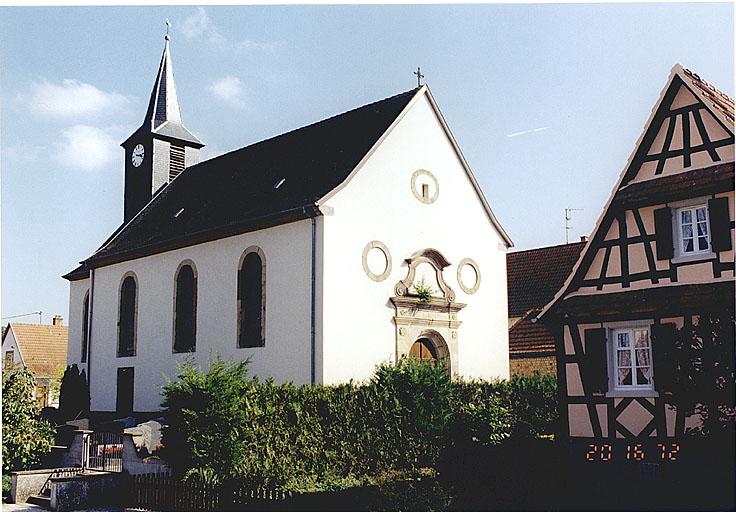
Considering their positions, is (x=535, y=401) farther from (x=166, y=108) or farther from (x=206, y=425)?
(x=166, y=108)

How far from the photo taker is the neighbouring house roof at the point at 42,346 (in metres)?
46.4

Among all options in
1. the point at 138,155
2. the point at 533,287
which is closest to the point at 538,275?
the point at 533,287

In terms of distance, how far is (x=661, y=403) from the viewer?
14859 millimetres

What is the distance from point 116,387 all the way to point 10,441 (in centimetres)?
984

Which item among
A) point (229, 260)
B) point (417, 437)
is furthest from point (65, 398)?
point (417, 437)

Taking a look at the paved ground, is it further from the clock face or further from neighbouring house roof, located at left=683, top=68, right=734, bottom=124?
the clock face

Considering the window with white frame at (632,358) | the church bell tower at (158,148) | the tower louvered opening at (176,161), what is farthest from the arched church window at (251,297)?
the tower louvered opening at (176,161)

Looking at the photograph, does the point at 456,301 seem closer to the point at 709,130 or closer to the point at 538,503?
the point at 709,130

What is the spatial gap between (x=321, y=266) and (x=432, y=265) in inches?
151

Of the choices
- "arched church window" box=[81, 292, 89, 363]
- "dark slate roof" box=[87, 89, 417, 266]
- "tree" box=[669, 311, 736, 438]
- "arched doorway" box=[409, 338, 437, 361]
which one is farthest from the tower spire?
"tree" box=[669, 311, 736, 438]

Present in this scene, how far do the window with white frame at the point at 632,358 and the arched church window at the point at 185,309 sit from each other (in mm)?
12524

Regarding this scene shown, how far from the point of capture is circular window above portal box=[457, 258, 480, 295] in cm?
2322

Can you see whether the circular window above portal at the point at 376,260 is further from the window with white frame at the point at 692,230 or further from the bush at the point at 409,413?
the window with white frame at the point at 692,230

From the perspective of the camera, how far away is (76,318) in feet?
107
